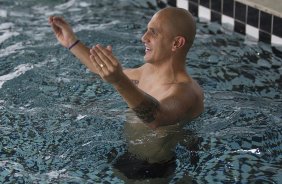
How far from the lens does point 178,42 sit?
4.67 meters

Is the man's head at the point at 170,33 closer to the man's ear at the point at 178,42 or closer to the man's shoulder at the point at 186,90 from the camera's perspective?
the man's ear at the point at 178,42

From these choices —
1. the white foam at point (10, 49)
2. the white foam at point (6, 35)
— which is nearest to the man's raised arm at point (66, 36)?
the white foam at point (10, 49)

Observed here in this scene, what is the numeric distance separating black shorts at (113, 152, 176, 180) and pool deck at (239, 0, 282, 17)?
8.56 ft

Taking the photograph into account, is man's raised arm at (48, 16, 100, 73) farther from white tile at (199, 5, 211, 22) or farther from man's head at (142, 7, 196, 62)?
white tile at (199, 5, 211, 22)

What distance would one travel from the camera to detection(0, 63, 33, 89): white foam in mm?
6144

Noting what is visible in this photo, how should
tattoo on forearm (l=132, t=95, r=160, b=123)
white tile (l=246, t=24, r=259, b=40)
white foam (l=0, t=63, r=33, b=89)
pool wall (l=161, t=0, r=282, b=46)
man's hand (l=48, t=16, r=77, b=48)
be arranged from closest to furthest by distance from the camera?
tattoo on forearm (l=132, t=95, r=160, b=123) → man's hand (l=48, t=16, r=77, b=48) → white foam (l=0, t=63, r=33, b=89) → pool wall (l=161, t=0, r=282, b=46) → white tile (l=246, t=24, r=259, b=40)

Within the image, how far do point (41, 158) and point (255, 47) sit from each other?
2867 mm

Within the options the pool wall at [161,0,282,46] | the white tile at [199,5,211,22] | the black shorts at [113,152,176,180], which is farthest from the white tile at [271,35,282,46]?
the black shorts at [113,152,176,180]

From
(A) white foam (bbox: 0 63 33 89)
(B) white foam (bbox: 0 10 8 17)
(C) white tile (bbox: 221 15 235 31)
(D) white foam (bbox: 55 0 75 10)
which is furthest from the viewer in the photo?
(D) white foam (bbox: 55 0 75 10)

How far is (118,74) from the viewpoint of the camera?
12.5 ft

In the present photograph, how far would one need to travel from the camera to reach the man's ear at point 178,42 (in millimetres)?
4656

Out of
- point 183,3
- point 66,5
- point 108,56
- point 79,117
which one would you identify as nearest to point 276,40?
point 183,3

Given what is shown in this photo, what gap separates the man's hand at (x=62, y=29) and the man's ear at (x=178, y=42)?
80 centimetres

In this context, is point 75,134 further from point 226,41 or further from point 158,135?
point 226,41
